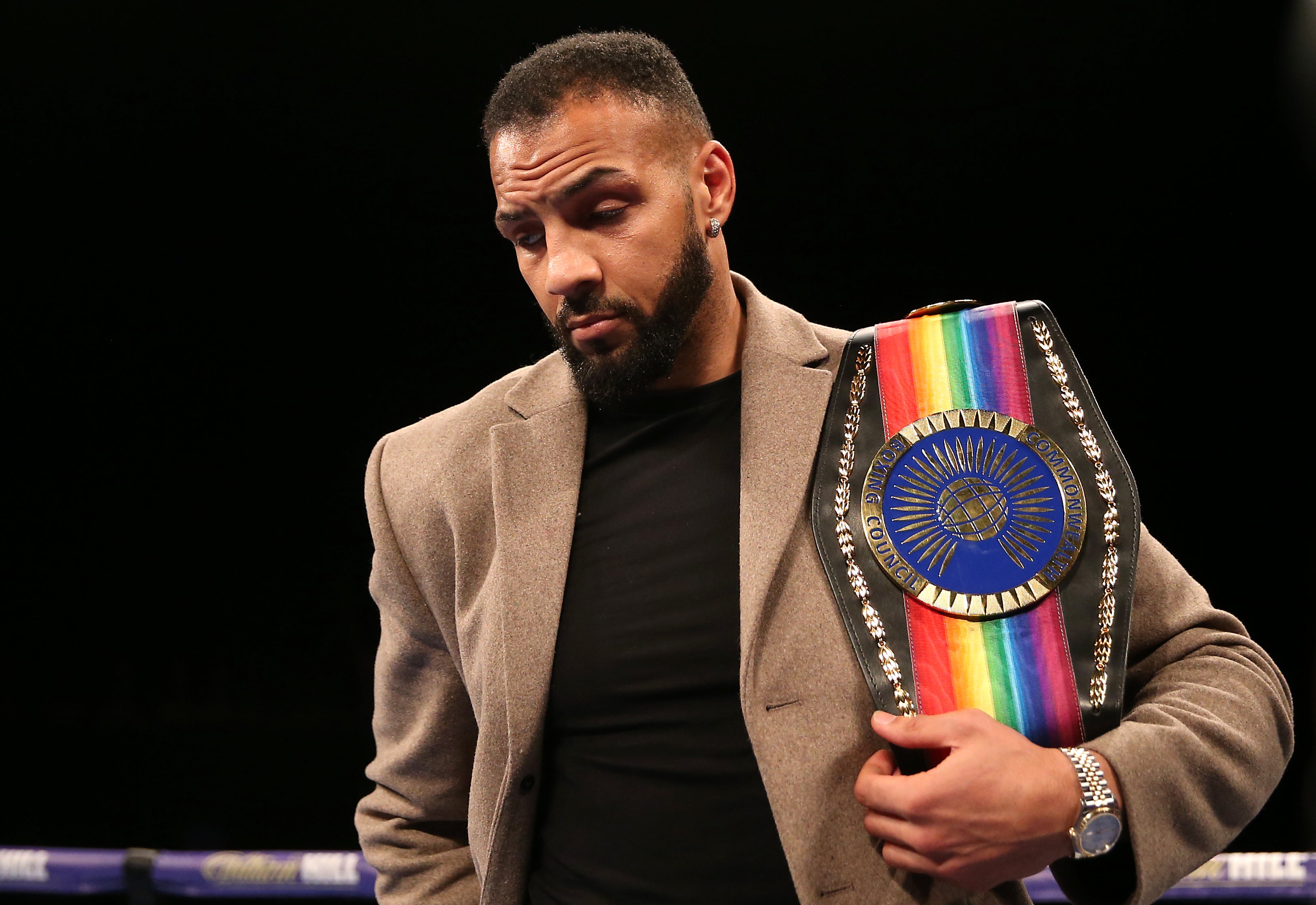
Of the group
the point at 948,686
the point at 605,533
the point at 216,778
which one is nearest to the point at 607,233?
the point at 605,533

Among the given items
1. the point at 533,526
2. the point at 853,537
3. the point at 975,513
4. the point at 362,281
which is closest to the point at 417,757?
the point at 533,526

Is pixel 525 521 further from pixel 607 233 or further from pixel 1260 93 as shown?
pixel 1260 93

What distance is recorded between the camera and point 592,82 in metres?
1.04

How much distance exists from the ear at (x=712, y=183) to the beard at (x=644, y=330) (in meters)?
0.04

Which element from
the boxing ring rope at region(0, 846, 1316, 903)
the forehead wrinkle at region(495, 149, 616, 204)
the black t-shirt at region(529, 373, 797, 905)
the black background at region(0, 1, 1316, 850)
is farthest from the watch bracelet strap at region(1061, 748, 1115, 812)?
the black background at region(0, 1, 1316, 850)

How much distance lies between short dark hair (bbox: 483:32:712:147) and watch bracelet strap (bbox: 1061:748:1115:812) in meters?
0.76

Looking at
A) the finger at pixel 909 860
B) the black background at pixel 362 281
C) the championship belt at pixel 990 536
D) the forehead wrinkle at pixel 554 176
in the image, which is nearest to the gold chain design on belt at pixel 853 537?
the championship belt at pixel 990 536

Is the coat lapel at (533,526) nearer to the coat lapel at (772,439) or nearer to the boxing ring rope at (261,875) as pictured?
the coat lapel at (772,439)

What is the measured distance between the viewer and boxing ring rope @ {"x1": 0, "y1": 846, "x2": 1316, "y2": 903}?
1.69m

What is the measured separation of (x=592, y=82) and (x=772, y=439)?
0.44 m

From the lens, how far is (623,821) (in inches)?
37.0

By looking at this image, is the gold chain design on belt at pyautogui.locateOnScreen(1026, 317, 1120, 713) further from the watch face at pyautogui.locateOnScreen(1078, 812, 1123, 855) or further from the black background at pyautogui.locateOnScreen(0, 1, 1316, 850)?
the black background at pyautogui.locateOnScreen(0, 1, 1316, 850)

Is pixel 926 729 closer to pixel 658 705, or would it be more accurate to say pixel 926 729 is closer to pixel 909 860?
pixel 909 860

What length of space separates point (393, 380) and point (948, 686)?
7.29ft
